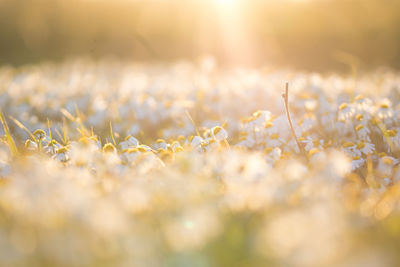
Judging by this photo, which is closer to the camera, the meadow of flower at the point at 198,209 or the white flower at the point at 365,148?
the meadow of flower at the point at 198,209

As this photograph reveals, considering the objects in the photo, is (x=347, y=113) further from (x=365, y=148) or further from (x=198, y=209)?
(x=198, y=209)

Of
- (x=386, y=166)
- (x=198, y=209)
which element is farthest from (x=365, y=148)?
(x=198, y=209)

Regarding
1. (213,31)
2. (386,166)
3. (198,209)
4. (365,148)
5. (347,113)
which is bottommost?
(198,209)

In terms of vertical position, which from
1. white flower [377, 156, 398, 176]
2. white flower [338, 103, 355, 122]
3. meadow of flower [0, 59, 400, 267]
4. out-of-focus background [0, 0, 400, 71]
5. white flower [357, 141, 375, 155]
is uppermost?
out-of-focus background [0, 0, 400, 71]

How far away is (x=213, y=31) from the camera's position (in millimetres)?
11672

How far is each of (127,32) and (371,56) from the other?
24.5 ft

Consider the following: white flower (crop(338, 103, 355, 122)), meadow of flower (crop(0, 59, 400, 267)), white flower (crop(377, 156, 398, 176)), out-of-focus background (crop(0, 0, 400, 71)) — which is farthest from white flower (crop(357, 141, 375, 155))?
out-of-focus background (crop(0, 0, 400, 71))

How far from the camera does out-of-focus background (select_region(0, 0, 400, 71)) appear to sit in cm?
926

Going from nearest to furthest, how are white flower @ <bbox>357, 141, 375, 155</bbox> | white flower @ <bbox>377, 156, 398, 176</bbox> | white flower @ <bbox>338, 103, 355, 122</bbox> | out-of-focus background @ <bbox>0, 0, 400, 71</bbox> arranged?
white flower @ <bbox>377, 156, 398, 176</bbox>, white flower @ <bbox>357, 141, 375, 155</bbox>, white flower @ <bbox>338, 103, 355, 122</bbox>, out-of-focus background @ <bbox>0, 0, 400, 71</bbox>

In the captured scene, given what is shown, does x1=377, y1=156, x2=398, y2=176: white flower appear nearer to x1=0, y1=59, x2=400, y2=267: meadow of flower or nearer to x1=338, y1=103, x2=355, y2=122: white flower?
x1=0, y1=59, x2=400, y2=267: meadow of flower

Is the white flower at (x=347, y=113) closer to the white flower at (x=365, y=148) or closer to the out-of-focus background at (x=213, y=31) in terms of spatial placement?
the white flower at (x=365, y=148)

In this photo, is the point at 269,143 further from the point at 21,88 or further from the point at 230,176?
the point at 21,88

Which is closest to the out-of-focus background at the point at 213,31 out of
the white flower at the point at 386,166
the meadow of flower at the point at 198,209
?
the white flower at the point at 386,166

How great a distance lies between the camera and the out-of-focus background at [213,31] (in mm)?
9258
